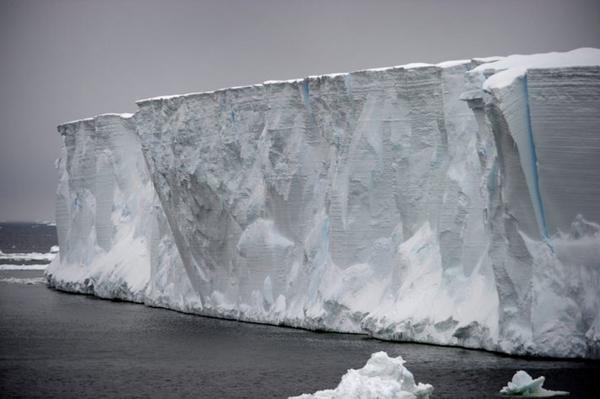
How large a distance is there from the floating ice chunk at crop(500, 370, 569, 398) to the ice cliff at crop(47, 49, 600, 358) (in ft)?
7.14

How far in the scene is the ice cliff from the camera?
56.5ft

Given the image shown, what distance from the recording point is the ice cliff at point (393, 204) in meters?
17.2

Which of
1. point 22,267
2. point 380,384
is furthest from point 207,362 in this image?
point 22,267

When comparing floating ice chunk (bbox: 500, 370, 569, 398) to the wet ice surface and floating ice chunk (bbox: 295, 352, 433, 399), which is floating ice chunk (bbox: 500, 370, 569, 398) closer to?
the wet ice surface

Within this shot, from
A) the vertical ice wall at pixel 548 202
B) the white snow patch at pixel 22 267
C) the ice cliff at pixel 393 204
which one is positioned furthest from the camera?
the white snow patch at pixel 22 267

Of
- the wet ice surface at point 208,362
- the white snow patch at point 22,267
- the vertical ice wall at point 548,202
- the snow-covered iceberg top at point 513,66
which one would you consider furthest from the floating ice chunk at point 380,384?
the white snow patch at point 22,267

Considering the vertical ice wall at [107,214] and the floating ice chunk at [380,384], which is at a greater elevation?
the vertical ice wall at [107,214]

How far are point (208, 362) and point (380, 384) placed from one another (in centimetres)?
549

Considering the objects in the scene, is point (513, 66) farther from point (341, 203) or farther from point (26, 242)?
point (26, 242)

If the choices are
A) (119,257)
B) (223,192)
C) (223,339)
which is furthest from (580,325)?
(119,257)

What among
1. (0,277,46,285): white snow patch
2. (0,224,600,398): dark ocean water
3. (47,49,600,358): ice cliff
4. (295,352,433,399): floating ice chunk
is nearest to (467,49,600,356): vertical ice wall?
(47,49,600,358): ice cliff

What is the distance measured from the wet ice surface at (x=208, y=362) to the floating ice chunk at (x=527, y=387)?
1.11 feet

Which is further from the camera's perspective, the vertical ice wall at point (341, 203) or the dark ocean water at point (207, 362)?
the vertical ice wall at point (341, 203)

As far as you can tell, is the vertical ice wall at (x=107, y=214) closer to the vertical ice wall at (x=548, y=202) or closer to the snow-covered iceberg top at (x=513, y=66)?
the snow-covered iceberg top at (x=513, y=66)
